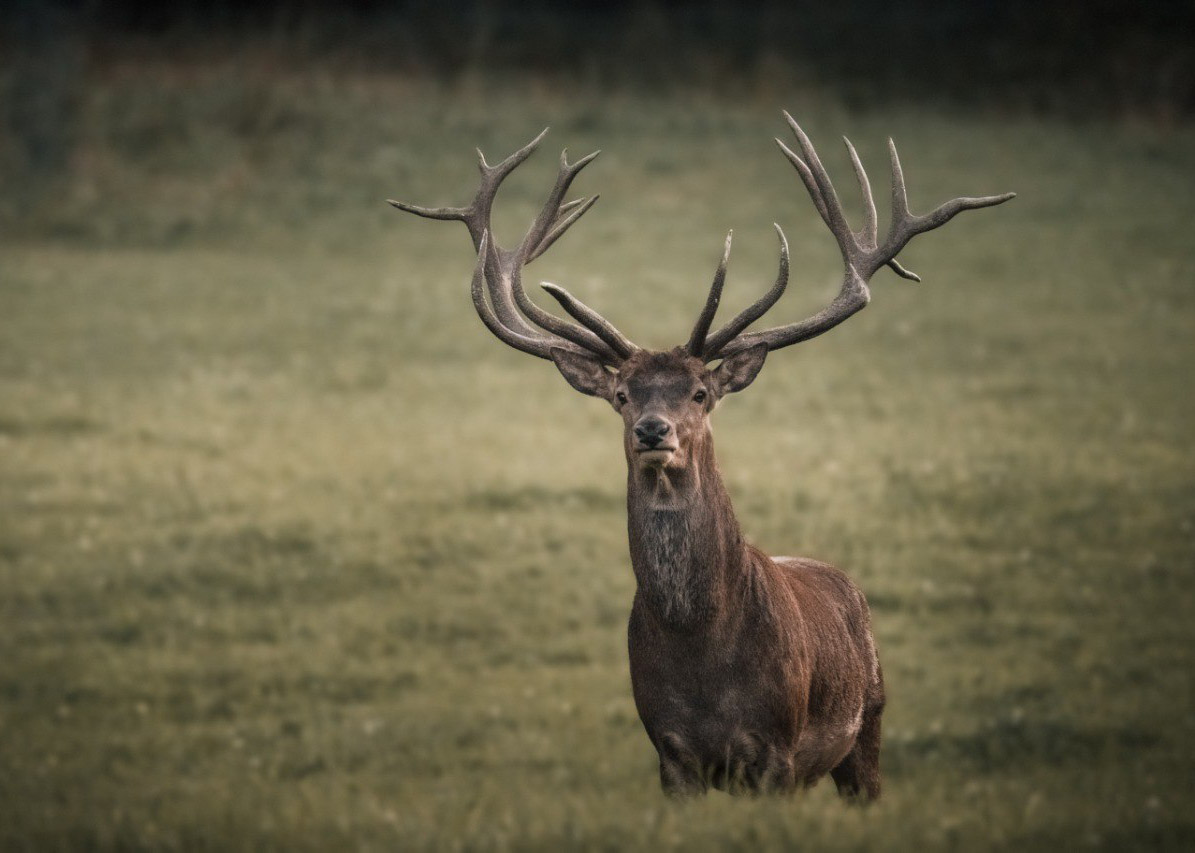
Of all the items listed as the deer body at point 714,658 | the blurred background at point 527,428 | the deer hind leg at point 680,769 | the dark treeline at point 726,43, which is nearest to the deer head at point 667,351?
the deer body at point 714,658

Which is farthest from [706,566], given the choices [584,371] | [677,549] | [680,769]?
[584,371]

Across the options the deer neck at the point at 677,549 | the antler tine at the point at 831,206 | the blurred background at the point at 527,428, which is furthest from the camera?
the blurred background at the point at 527,428

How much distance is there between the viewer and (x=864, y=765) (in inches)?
290

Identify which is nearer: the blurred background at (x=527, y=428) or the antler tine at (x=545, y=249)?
the antler tine at (x=545, y=249)

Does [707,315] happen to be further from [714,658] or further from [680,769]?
[680,769]

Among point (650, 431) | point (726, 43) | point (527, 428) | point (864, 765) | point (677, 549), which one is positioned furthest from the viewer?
point (726, 43)

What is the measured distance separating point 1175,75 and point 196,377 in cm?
2044

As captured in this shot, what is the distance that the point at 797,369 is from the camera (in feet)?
69.2

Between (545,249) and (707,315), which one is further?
(545,249)

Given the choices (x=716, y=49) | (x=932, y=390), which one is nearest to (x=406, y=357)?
(x=932, y=390)

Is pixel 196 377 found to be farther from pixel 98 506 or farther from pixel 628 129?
pixel 628 129

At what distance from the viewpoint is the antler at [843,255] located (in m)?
6.68

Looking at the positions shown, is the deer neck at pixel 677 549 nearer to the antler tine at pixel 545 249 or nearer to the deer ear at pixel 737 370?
the deer ear at pixel 737 370

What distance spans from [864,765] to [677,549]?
148 cm
